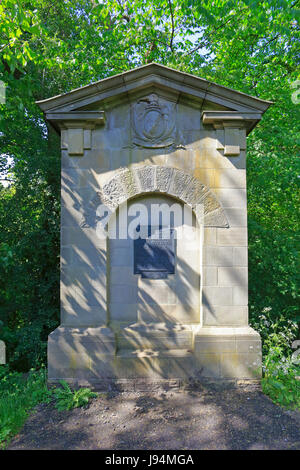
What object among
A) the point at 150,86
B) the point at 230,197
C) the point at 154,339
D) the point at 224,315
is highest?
the point at 150,86

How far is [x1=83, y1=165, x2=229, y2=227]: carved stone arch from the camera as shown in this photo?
491cm

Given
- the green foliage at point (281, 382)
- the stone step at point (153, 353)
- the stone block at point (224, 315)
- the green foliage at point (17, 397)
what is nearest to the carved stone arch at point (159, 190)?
the stone block at point (224, 315)

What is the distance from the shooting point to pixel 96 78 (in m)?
8.81

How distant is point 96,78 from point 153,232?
624 cm

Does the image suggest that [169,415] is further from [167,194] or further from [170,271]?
[167,194]

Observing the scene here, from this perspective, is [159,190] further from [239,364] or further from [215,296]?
[239,364]

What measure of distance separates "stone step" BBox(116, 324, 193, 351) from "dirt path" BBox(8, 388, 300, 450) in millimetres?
693

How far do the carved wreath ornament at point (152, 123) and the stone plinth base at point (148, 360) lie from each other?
320 centimetres

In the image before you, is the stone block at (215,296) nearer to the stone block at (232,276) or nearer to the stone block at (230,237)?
the stone block at (232,276)

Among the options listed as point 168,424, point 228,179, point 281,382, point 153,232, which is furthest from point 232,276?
point 168,424

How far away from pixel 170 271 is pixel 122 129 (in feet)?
8.42

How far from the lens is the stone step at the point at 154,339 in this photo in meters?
4.81

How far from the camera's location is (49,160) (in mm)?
6625

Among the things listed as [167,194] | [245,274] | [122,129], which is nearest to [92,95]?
[122,129]
